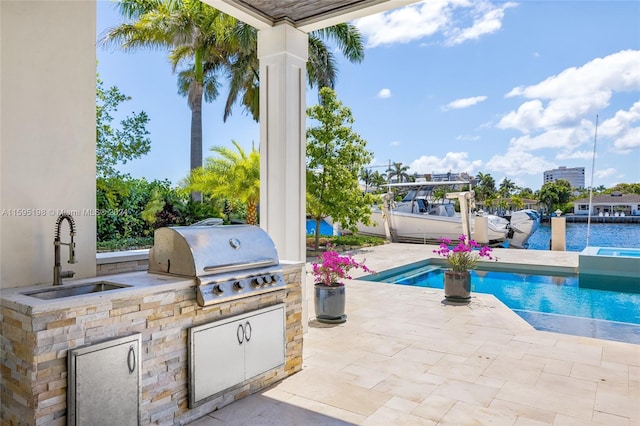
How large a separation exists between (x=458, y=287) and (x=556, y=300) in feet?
8.39

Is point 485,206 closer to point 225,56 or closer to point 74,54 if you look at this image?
point 225,56

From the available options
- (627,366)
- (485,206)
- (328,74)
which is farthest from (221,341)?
(485,206)

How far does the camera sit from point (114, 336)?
229 centimetres

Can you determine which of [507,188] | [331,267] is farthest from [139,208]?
[507,188]

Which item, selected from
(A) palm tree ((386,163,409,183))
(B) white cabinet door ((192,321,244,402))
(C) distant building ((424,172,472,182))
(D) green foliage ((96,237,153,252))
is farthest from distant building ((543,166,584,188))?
(B) white cabinet door ((192,321,244,402))

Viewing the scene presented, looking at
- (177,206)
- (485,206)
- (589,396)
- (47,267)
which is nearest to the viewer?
(47,267)

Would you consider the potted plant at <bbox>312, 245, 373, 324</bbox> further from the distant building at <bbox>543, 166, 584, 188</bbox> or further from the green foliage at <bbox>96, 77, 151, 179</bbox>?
the distant building at <bbox>543, 166, 584, 188</bbox>

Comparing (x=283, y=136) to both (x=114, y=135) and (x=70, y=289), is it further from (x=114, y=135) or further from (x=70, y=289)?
(x=114, y=135)

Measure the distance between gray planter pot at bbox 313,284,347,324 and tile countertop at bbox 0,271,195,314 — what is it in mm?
2414

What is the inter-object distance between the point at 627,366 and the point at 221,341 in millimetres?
3380

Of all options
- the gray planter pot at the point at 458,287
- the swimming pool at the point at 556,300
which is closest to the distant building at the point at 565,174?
the swimming pool at the point at 556,300

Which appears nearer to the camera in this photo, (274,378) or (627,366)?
(274,378)

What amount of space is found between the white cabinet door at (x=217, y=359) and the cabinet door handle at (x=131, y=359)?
15.1 inches

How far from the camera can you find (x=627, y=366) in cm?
364
